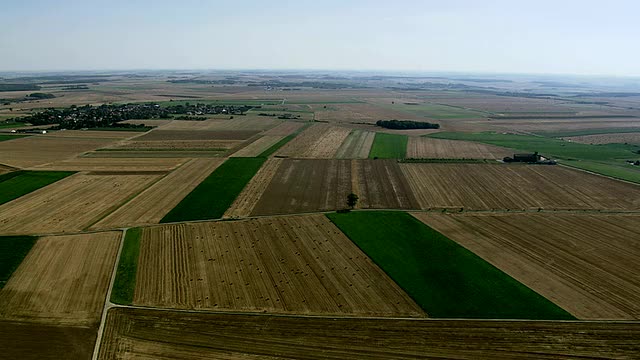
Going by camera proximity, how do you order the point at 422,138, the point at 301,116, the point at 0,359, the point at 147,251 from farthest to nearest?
the point at 301,116, the point at 422,138, the point at 147,251, the point at 0,359

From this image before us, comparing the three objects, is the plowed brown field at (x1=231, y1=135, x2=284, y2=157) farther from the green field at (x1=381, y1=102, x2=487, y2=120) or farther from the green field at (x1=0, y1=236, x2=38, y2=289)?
the green field at (x1=381, y1=102, x2=487, y2=120)

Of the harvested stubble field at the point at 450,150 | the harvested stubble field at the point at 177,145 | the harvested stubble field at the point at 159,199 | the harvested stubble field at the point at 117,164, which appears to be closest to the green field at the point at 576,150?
the harvested stubble field at the point at 450,150

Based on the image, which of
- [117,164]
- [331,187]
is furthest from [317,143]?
[117,164]

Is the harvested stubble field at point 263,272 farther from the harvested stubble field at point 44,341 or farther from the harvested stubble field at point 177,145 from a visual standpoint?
the harvested stubble field at point 177,145

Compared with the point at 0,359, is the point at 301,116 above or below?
above

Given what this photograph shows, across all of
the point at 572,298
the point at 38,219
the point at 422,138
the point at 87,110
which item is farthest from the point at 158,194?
the point at 87,110

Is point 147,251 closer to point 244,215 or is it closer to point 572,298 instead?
point 244,215
